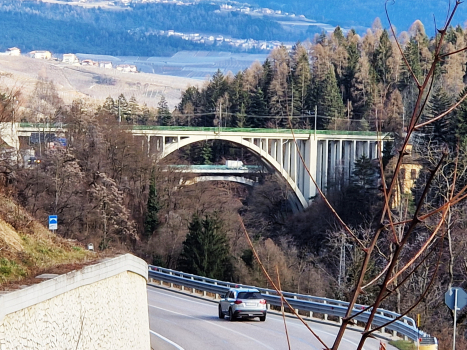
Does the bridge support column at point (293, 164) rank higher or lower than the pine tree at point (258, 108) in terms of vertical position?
lower

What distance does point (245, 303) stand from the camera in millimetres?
22734

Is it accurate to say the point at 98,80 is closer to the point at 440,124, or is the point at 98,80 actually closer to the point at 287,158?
the point at 287,158

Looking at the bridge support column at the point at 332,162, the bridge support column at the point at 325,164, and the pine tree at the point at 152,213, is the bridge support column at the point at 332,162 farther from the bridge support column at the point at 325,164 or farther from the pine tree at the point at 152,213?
the pine tree at the point at 152,213

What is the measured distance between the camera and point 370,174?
2436 inches

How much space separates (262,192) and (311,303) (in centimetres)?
4874

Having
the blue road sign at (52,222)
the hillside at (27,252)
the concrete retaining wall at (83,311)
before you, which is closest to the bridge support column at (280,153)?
the blue road sign at (52,222)

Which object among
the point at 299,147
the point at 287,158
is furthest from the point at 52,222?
the point at 287,158

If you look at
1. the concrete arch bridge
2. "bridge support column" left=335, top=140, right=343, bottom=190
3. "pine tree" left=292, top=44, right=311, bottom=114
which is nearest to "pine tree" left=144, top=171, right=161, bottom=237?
the concrete arch bridge

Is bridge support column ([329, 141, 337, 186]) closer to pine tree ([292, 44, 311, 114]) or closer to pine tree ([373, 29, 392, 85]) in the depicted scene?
pine tree ([373, 29, 392, 85])

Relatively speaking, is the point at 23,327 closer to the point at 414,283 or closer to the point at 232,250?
the point at 414,283

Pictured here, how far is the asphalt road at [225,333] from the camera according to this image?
19.2 metres

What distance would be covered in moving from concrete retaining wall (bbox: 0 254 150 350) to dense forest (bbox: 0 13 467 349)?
2106 millimetres

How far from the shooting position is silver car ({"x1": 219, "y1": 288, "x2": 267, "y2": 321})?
2259cm

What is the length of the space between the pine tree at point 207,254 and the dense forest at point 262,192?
0.06 m
